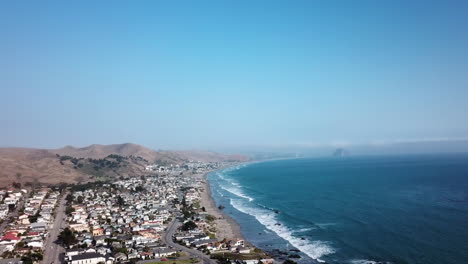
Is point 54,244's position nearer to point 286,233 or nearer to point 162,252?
point 162,252

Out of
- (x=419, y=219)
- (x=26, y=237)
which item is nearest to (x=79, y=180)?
(x=26, y=237)

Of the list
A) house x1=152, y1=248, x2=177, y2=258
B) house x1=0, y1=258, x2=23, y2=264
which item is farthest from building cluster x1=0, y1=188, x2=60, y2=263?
house x1=152, y1=248, x2=177, y2=258

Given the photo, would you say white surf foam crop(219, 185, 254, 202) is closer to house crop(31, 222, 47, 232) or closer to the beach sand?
the beach sand

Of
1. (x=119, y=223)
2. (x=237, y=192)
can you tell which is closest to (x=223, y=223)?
(x=119, y=223)

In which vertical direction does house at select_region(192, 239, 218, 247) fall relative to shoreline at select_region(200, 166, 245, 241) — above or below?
above

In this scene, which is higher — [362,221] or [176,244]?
[362,221]

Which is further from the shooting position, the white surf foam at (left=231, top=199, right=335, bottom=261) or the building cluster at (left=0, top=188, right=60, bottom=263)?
the building cluster at (left=0, top=188, right=60, bottom=263)

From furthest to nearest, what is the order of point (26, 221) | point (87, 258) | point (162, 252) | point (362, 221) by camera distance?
1. point (26, 221)
2. point (362, 221)
3. point (162, 252)
4. point (87, 258)
